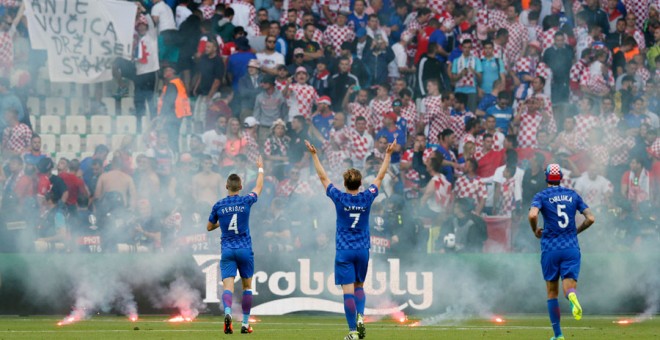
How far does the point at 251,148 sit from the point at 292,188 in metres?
1.52

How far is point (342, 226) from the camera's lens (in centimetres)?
1443

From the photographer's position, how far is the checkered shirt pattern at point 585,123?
958 inches

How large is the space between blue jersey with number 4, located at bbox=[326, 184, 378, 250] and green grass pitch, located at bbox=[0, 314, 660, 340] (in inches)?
60.4

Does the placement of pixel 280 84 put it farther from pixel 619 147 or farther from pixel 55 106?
pixel 619 147

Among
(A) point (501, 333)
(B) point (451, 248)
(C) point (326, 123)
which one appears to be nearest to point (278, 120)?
(C) point (326, 123)

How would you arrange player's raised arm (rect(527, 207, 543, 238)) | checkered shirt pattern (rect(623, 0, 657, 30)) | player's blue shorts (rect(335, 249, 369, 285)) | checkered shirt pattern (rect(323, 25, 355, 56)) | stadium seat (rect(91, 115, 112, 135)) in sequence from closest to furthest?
player's raised arm (rect(527, 207, 543, 238)), player's blue shorts (rect(335, 249, 369, 285)), stadium seat (rect(91, 115, 112, 135)), checkered shirt pattern (rect(323, 25, 355, 56)), checkered shirt pattern (rect(623, 0, 657, 30))

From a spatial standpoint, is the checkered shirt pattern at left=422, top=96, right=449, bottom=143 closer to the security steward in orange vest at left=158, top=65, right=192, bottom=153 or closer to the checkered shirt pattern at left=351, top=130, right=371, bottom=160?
the checkered shirt pattern at left=351, top=130, right=371, bottom=160

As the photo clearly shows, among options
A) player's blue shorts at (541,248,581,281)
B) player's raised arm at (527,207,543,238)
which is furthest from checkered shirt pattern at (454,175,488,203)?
player's raised arm at (527,207,543,238)

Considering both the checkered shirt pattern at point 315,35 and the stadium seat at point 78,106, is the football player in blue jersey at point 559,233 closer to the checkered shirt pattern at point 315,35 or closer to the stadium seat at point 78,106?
the checkered shirt pattern at point 315,35

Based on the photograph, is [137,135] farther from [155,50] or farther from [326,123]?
[326,123]

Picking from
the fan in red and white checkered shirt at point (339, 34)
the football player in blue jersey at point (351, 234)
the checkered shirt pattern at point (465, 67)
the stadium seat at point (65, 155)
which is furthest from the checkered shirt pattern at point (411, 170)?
the football player in blue jersey at point (351, 234)

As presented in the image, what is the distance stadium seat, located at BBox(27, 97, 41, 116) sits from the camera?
24672 millimetres

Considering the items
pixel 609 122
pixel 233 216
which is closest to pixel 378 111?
pixel 609 122

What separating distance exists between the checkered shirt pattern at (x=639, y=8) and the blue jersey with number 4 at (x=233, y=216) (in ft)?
46.3
